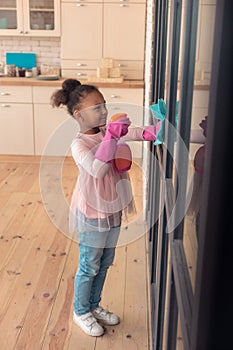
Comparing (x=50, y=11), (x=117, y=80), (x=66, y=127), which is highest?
(x=50, y=11)

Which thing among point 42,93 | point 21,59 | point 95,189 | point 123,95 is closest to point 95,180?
point 95,189

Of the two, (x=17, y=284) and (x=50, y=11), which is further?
(x=50, y=11)

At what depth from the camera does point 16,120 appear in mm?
4953

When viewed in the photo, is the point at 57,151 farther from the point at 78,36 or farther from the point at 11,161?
the point at 78,36

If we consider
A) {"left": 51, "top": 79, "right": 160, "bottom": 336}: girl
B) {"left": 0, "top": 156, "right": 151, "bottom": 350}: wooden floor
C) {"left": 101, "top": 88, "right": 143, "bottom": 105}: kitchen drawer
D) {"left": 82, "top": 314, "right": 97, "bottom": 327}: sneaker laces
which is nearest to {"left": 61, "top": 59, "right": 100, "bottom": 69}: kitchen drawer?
{"left": 101, "top": 88, "right": 143, "bottom": 105}: kitchen drawer

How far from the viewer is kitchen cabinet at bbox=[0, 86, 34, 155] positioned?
16.0ft

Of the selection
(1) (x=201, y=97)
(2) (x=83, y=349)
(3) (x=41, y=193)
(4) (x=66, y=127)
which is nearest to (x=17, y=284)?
(2) (x=83, y=349)

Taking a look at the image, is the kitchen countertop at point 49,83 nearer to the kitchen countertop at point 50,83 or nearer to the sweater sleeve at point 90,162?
the kitchen countertop at point 50,83

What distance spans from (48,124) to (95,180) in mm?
3027

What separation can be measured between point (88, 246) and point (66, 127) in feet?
9.47

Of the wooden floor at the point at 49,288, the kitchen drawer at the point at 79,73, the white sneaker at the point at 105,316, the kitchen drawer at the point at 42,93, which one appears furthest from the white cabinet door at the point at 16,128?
the white sneaker at the point at 105,316

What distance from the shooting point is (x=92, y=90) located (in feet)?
6.57

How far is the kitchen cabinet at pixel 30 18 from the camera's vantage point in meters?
4.91

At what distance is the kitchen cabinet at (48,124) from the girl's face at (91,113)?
2787 millimetres
